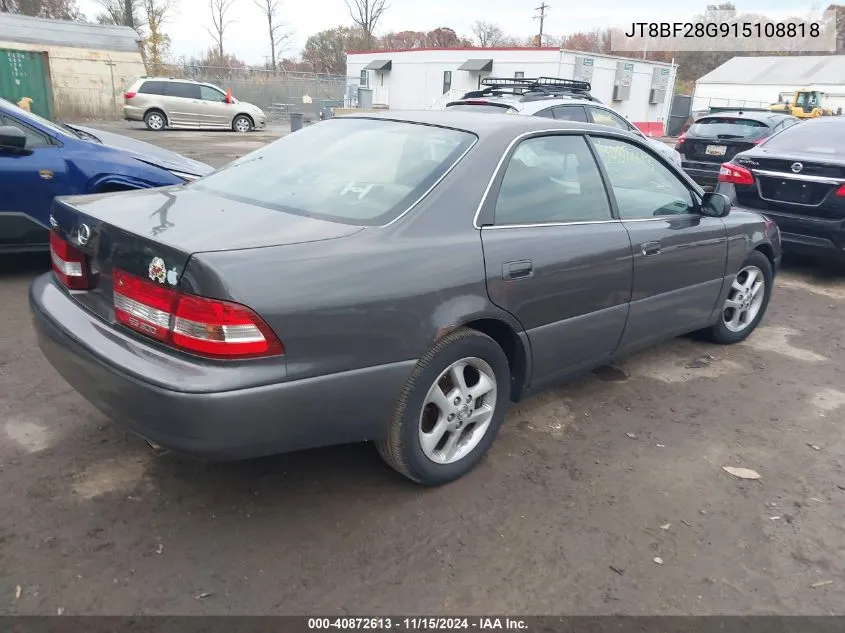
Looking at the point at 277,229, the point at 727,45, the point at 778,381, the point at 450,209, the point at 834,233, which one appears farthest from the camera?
the point at 727,45

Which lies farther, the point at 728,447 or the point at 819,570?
the point at 728,447

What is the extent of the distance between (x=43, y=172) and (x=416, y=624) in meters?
4.65

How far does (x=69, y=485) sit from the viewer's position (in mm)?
2861

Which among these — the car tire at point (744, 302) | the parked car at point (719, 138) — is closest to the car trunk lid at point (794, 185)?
the car tire at point (744, 302)

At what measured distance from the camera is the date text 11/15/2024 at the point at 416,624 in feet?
7.34

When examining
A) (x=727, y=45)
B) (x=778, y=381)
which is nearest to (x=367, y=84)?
(x=778, y=381)

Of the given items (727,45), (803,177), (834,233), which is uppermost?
(727,45)

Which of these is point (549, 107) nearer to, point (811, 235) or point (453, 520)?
point (811, 235)

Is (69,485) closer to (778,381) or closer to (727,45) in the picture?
(778,381)

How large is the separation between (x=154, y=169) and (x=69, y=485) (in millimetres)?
3419

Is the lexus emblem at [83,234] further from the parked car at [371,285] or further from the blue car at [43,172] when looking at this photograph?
the blue car at [43,172]

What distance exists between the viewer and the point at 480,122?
327 centimetres

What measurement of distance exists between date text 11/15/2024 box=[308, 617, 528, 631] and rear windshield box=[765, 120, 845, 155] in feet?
21.0

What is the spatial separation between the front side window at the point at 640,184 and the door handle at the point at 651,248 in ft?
0.53
